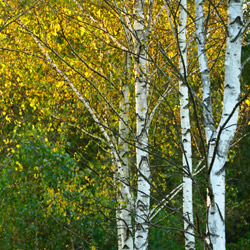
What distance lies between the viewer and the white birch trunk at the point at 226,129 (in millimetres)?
2771

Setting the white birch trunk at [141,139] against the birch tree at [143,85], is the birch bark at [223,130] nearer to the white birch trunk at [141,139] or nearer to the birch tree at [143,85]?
the birch tree at [143,85]

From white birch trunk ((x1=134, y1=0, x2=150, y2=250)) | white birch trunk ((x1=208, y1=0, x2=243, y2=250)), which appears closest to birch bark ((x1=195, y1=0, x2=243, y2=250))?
white birch trunk ((x1=208, y1=0, x2=243, y2=250))

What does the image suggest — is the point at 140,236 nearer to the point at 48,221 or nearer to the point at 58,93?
the point at 58,93

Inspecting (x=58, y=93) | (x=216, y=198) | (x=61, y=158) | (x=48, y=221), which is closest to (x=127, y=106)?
(x=58, y=93)

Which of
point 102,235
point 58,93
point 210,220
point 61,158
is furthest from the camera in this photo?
point 102,235

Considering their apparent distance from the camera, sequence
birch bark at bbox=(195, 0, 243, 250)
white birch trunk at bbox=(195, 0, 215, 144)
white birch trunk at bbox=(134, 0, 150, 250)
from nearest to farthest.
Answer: birch bark at bbox=(195, 0, 243, 250)
white birch trunk at bbox=(195, 0, 215, 144)
white birch trunk at bbox=(134, 0, 150, 250)

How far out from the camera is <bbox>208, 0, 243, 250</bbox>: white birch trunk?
2.77 metres

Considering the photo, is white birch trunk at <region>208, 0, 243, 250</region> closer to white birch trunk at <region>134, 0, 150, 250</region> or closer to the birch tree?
the birch tree

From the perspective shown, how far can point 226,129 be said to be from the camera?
2859 mm

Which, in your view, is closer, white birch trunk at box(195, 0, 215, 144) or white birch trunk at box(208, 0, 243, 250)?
white birch trunk at box(208, 0, 243, 250)

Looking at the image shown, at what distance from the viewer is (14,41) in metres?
7.50

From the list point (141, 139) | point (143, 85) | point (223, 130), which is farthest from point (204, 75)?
point (143, 85)

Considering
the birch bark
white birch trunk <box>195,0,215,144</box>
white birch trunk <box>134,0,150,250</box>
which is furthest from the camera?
white birch trunk <box>134,0,150,250</box>

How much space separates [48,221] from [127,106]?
350 cm
